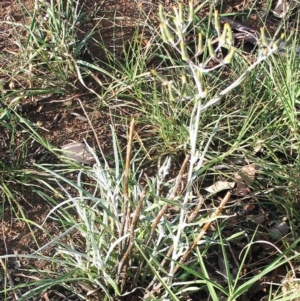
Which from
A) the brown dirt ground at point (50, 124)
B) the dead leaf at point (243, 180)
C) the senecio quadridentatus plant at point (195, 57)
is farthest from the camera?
the dead leaf at point (243, 180)

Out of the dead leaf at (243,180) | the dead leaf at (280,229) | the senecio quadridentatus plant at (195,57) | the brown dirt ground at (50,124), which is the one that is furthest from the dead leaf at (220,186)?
the senecio quadridentatus plant at (195,57)

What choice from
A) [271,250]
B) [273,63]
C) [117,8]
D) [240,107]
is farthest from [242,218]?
[117,8]

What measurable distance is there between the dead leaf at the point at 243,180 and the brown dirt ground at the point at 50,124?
519 millimetres

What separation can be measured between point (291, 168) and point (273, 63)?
547 millimetres

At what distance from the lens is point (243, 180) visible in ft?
7.39

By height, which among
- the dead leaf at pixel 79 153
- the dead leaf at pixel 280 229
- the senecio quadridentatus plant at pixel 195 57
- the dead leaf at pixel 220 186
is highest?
the senecio quadridentatus plant at pixel 195 57

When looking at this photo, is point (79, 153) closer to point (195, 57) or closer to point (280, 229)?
point (280, 229)

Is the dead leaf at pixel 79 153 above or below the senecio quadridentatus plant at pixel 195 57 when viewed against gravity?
below

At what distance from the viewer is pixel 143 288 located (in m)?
1.82

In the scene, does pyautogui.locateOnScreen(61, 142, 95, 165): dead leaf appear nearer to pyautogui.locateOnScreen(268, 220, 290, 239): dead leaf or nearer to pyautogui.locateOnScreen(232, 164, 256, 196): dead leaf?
pyautogui.locateOnScreen(232, 164, 256, 196): dead leaf

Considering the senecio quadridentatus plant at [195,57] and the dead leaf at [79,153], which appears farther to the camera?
the dead leaf at [79,153]

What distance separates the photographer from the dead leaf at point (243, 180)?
7.37 feet

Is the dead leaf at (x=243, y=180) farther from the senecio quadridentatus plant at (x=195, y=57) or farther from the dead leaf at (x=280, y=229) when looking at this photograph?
the senecio quadridentatus plant at (x=195, y=57)

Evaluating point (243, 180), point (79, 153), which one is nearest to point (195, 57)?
point (243, 180)
